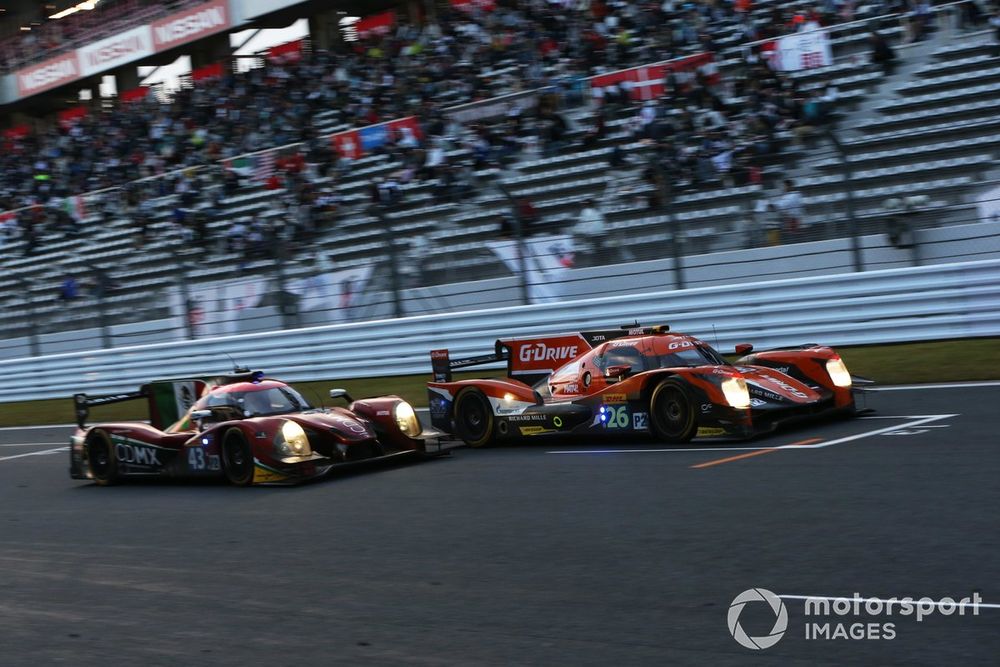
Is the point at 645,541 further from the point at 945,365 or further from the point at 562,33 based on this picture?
the point at 562,33

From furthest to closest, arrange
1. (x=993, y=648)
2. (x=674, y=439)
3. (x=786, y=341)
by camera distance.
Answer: (x=786, y=341), (x=674, y=439), (x=993, y=648)

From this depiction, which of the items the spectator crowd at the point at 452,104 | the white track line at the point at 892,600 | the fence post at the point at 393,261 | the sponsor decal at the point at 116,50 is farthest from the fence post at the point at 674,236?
the sponsor decal at the point at 116,50

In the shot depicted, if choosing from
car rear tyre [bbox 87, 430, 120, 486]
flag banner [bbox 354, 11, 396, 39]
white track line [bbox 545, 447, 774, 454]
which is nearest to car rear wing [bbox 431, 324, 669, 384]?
white track line [bbox 545, 447, 774, 454]

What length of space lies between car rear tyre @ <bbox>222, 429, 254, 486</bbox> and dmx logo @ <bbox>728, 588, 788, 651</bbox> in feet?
21.1

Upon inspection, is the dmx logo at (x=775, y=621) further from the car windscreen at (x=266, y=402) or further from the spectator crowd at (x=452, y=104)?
the spectator crowd at (x=452, y=104)

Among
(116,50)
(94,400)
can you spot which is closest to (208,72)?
(116,50)

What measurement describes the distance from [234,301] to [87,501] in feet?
31.0

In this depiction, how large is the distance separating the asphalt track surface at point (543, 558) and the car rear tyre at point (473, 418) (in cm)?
129

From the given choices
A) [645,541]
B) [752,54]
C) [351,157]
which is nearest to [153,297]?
[351,157]

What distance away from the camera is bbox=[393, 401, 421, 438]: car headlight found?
37.5 feet

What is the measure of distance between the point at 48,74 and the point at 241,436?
35918 mm

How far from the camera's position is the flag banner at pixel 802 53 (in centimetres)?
1966

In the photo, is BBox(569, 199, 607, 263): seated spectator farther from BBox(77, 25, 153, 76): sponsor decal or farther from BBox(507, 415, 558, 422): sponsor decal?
BBox(77, 25, 153, 76): sponsor decal

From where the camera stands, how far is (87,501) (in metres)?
11.4
